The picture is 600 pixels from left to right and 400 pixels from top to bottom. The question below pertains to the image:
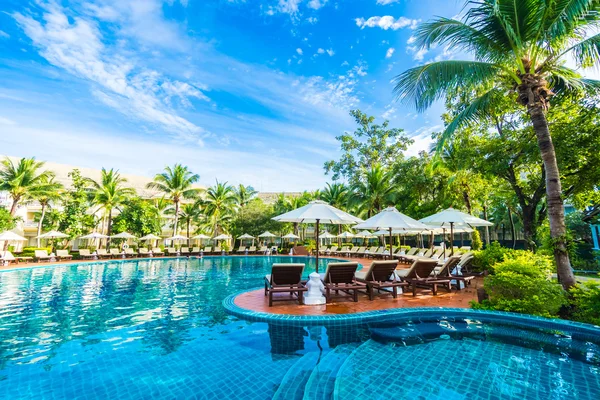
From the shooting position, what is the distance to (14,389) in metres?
3.27

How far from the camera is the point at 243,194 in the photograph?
36.5m

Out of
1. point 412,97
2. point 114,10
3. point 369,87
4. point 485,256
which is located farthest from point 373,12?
point 485,256

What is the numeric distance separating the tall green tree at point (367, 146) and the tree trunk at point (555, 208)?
21.5 meters

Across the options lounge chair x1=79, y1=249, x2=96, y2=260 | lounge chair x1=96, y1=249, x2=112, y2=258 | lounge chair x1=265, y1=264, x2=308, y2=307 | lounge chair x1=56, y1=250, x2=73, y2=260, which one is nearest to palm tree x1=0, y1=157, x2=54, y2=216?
lounge chair x1=56, y1=250, x2=73, y2=260

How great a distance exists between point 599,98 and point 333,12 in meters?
10.8

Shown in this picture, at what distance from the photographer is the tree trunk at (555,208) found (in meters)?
6.08

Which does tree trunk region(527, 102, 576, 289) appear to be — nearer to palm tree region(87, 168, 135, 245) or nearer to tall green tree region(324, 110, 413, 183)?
tall green tree region(324, 110, 413, 183)

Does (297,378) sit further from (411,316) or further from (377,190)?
(377,190)

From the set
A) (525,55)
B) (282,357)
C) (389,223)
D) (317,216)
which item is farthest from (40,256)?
(525,55)

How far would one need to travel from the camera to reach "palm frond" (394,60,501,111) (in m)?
7.15

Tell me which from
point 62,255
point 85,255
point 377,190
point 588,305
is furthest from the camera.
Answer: point 377,190

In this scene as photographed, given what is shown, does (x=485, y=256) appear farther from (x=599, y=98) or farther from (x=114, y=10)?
(x=114, y=10)

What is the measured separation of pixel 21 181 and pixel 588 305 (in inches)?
1277

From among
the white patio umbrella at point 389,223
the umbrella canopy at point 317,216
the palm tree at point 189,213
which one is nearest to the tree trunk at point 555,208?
the white patio umbrella at point 389,223
